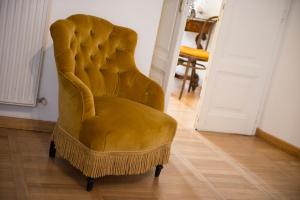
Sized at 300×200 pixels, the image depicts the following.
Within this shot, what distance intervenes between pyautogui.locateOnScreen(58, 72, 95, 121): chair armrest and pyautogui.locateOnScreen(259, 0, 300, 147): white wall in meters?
2.49

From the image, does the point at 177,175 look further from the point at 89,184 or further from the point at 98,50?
the point at 98,50

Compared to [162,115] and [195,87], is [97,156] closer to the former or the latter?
[162,115]

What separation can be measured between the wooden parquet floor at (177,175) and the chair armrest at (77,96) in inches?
17.3

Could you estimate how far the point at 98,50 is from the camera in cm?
300

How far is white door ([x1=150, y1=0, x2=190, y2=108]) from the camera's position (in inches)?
137

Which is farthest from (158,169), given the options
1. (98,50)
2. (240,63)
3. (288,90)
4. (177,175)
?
(288,90)

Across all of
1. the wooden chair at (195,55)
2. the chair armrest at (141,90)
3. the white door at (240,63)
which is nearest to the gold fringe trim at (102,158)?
the chair armrest at (141,90)

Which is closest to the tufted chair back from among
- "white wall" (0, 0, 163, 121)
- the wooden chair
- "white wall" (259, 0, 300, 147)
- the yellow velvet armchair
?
the yellow velvet armchair

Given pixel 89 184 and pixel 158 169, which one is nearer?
pixel 89 184

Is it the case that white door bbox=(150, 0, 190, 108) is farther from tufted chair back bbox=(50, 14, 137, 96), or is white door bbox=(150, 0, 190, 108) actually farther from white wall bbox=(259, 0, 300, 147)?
white wall bbox=(259, 0, 300, 147)

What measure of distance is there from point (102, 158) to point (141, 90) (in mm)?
725

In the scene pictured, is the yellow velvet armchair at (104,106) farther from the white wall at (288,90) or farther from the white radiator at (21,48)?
the white wall at (288,90)

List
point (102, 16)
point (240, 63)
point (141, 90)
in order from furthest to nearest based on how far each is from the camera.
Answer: point (240, 63) → point (102, 16) → point (141, 90)

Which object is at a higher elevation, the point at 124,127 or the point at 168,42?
A: the point at 168,42
